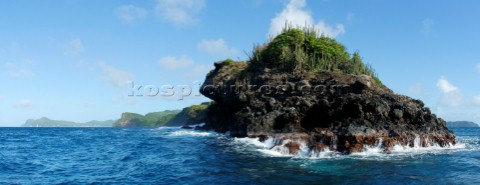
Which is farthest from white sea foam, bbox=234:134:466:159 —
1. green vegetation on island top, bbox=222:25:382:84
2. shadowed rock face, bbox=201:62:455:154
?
green vegetation on island top, bbox=222:25:382:84

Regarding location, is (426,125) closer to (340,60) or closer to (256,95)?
(340,60)

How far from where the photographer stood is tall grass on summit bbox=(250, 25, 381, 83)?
46.7m

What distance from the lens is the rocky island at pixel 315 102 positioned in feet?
104

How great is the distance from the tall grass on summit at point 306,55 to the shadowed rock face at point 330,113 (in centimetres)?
199

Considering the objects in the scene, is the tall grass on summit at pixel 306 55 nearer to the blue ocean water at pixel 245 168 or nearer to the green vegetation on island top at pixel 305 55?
the green vegetation on island top at pixel 305 55

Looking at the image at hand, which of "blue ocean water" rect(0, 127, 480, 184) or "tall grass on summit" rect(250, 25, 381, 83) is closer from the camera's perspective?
"blue ocean water" rect(0, 127, 480, 184)

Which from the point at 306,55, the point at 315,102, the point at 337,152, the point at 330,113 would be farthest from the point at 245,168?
the point at 306,55

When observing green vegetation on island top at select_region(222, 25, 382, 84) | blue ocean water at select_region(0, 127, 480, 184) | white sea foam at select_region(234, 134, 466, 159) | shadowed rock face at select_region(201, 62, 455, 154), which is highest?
green vegetation on island top at select_region(222, 25, 382, 84)

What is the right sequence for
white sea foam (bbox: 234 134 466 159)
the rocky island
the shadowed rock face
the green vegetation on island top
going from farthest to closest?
the green vegetation on island top → the rocky island → the shadowed rock face → white sea foam (bbox: 234 134 466 159)

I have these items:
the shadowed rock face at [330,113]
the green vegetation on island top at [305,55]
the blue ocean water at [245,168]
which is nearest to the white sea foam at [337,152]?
the blue ocean water at [245,168]

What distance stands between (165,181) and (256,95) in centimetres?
2788

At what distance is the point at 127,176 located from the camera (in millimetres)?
19859

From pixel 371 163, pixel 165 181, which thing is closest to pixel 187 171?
pixel 165 181

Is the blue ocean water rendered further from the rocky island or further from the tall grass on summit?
the tall grass on summit
